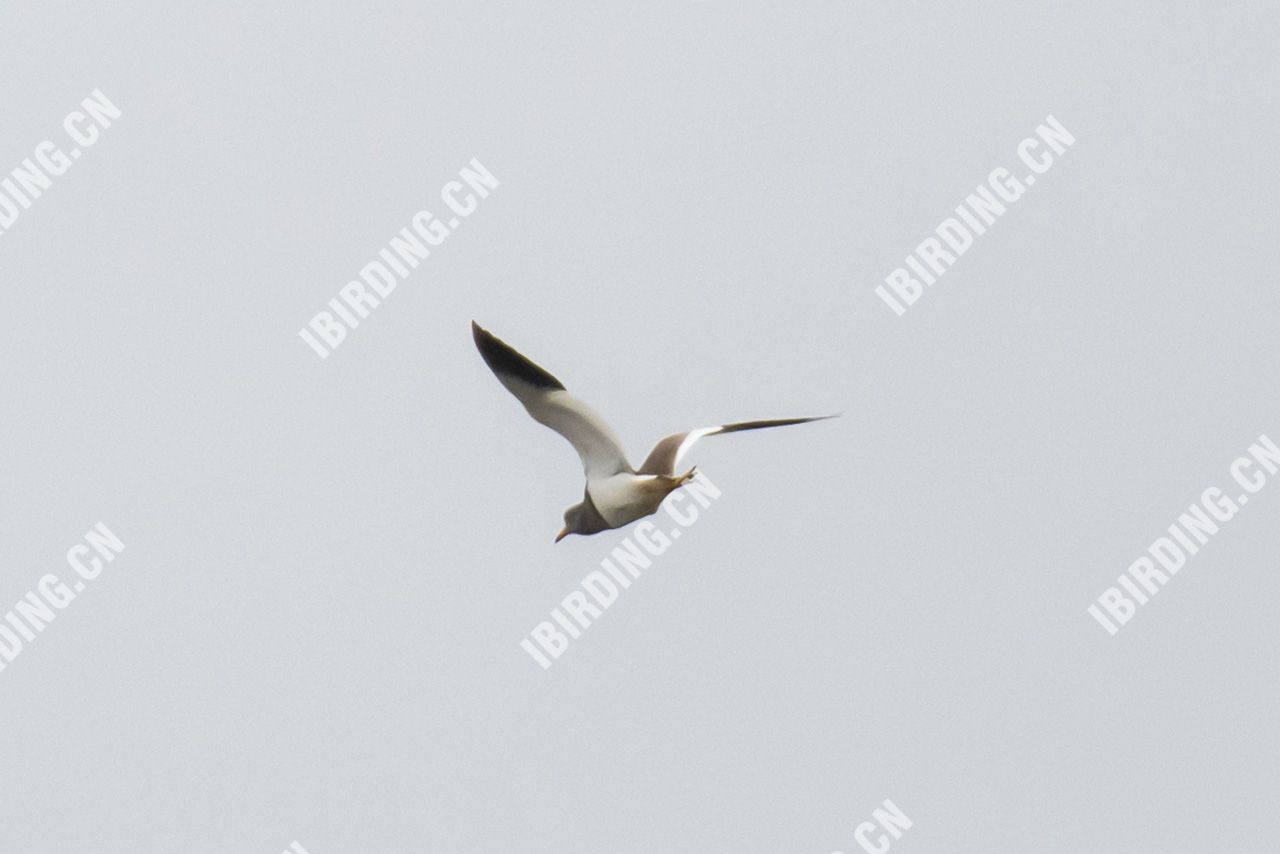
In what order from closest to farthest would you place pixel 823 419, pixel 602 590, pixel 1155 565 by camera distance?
pixel 823 419, pixel 602 590, pixel 1155 565

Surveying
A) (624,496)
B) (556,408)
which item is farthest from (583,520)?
(556,408)

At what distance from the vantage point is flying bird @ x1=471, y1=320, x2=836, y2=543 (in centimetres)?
1705

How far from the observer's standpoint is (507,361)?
1722cm

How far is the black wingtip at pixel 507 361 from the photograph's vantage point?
17.1 metres

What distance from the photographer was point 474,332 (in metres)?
17.1

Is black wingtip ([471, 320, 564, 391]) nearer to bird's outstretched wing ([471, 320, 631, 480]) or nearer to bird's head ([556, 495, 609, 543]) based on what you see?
bird's outstretched wing ([471, 320, 631, 480])

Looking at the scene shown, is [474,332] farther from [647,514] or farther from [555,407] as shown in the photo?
[647,514]

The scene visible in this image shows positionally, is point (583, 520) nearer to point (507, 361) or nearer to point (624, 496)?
point (624, 496)

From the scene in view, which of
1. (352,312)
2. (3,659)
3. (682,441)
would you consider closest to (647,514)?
(682,441)

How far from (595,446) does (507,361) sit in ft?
3.34

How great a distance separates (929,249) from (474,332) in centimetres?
739

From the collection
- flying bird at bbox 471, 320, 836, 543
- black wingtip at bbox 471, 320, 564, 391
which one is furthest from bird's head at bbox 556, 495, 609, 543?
black wingtip at bbox 471, 320, 564, 391

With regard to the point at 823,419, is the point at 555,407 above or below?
below

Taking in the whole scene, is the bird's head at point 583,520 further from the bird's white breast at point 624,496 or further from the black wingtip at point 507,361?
the black wingtip at point 507,361
